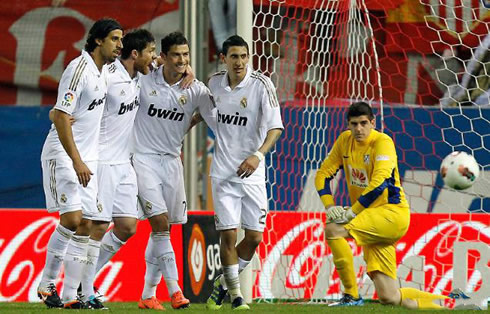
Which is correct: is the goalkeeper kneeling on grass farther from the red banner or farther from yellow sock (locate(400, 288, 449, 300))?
the red banner

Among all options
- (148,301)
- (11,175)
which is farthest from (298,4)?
(11,175)

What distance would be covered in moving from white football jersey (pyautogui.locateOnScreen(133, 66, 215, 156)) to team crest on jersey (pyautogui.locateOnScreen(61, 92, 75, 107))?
97 centimetres

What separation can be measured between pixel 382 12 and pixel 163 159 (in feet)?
16.3

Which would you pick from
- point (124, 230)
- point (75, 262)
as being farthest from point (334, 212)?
point (75, 262)

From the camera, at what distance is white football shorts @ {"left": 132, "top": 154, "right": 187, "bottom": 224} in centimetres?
819

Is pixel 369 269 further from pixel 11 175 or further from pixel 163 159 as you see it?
pixel 11 175

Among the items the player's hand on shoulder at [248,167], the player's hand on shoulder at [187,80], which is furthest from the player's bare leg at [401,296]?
the player's hand on shoulder at [187,80]

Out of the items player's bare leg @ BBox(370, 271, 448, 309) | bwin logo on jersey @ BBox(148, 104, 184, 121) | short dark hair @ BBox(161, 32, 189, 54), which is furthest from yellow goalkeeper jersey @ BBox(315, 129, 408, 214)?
short dark hair @ BBox(161, 32, 189, 54)

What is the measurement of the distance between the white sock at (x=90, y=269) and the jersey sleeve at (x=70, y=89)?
1.10 m

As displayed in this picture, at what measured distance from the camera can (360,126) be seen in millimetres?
8648

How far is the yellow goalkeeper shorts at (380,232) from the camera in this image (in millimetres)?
8508

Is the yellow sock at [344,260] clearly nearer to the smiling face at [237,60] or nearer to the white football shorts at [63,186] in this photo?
the smiling face at [237,60]

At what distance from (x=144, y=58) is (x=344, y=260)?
7.43ft

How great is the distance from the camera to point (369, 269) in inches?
343
